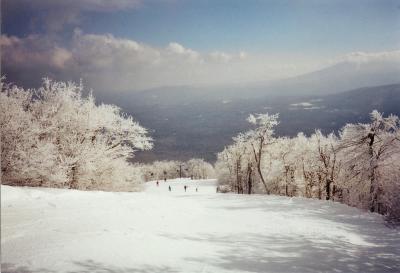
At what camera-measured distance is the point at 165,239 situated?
437 inches

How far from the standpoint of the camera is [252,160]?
61.6 meters

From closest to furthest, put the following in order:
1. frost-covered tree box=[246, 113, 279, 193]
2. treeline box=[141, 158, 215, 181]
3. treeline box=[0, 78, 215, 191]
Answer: treeline box=[0, 78, 215, 191], frost-covered tree box=[246, 113, 279, 193], treeline box=[141, 158, 215, 181]

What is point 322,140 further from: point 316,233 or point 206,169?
point 206,169

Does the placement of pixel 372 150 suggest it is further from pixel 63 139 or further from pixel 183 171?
pixel 183 171

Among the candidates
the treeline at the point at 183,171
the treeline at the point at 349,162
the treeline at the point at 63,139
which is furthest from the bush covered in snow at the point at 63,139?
the treeline at the point at 183,171

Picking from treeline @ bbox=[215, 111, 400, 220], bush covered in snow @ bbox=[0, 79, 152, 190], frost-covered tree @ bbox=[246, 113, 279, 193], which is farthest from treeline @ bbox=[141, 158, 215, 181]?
bush covered in snow @ bbox=[0, 79, 152, 190]

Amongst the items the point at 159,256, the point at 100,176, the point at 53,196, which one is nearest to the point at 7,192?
the point at 53,196

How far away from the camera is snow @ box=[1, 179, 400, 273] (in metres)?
8.41

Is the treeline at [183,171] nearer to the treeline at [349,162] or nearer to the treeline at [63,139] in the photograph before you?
the treeline at [349,162]

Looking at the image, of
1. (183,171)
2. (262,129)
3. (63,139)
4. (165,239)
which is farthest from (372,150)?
(183,171)

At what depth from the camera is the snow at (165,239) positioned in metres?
8.41

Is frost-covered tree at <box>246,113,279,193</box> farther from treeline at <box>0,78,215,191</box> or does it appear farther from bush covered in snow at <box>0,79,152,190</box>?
treeline at <box>0,78,215,191</box>

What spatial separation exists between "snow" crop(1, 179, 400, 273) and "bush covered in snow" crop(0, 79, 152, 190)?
188 inches

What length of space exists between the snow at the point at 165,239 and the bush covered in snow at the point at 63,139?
4.77 meters
